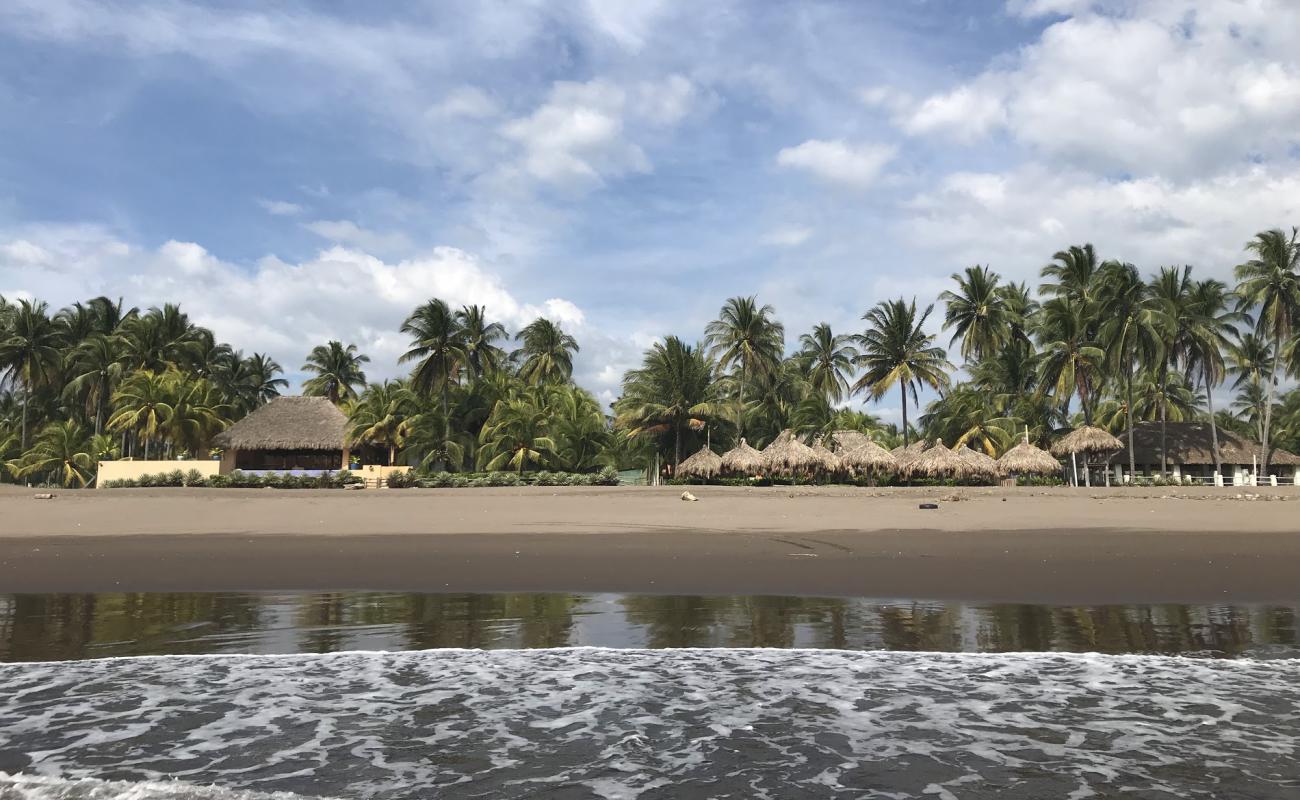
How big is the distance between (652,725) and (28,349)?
5461 cm

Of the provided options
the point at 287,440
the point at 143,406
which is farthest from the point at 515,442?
the point at 143,406

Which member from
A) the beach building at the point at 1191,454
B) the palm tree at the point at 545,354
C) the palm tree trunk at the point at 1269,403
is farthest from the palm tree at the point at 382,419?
the palm tree trunk at the point at 1269,403

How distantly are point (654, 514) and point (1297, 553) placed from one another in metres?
12.1

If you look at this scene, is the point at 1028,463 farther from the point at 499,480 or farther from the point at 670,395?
the point at 499,480

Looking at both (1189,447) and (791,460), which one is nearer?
(791,460)

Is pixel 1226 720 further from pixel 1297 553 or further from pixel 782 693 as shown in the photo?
pixel 1297 553

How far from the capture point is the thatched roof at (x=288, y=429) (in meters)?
39.4

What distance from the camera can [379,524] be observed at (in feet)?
60.3

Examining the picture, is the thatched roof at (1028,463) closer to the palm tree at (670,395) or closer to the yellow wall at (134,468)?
the palm tree at (670,395)

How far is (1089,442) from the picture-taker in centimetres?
3675

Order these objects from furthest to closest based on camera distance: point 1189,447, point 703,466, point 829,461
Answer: point 1189,447
point 703,466
point 829,461

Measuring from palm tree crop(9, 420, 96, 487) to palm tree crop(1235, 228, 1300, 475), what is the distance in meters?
59.1

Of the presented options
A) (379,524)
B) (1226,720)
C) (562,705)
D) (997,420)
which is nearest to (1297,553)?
(1226,720)

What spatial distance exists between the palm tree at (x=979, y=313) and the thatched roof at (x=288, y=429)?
106 ft
